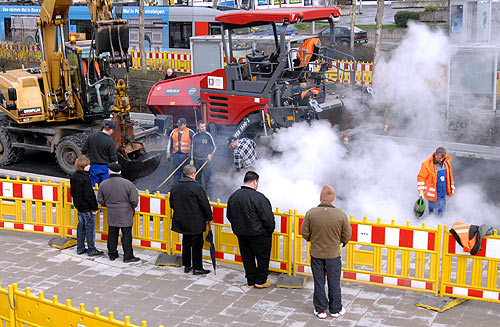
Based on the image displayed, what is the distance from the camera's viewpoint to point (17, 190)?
1011 centimetres

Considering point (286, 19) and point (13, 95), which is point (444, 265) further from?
point (13, 95)

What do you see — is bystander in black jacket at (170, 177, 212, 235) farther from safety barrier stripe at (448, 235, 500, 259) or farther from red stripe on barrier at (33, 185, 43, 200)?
safety barrier stripe at (448, 235, 500, 259)

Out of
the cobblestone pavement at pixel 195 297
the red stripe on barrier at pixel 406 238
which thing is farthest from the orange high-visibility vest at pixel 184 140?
the red stripe on barrier at pixel 406 238

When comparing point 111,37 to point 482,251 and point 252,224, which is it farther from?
point 482,251

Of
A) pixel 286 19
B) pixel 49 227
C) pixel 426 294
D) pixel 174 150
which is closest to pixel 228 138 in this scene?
pixel 174 150

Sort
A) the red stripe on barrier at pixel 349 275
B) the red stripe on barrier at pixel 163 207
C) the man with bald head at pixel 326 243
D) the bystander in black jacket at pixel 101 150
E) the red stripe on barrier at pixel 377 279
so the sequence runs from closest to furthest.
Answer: the man with bald head at pixel 326 243 < the red stripe on barrier at pixel 377 279 < the red stripe on barrier at pixel 349 275 < the red stripe on barrier at pixel 163 207 < the bystander in black jacket at pixel 101 150

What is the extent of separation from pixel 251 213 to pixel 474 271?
249 cm

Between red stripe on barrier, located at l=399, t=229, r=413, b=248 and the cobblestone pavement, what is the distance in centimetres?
66

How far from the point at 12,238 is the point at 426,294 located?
19.5 ft

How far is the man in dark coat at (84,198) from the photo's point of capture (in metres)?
9.21

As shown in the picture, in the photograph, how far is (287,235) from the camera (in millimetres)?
8336

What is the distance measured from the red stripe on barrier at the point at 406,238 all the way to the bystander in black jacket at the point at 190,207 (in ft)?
7.39

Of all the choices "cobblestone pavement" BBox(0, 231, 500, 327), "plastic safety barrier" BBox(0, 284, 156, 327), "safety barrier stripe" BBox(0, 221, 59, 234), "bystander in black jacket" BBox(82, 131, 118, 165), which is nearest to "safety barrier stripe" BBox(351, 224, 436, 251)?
"cobblestone pavement" BBox(0, 231, 500, 327)

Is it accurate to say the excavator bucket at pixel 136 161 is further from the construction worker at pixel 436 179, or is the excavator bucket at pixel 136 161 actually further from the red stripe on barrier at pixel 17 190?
the construction worker at pixel 436 179
